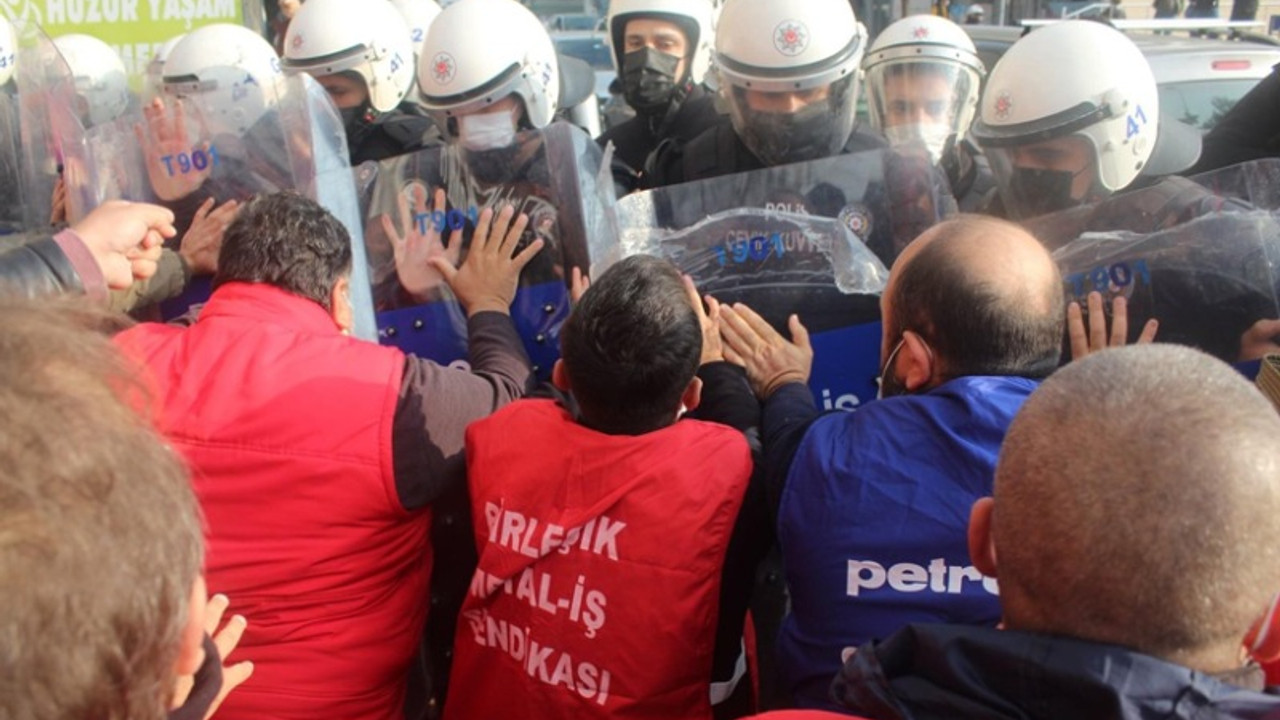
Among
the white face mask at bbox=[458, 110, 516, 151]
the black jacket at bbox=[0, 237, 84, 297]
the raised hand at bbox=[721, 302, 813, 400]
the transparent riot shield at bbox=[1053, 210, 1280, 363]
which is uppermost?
the white face mask at bbox=[458, 110, 516, 151]

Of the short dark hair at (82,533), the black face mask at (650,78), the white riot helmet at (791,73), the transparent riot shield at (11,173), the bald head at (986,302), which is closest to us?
the short dark hair at (82,533)

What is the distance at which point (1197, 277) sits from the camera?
237 cm

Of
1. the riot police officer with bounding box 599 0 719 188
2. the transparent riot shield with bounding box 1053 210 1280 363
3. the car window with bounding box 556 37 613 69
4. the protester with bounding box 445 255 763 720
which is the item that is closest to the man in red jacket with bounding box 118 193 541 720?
the protester with bounding box 445 255 763 720

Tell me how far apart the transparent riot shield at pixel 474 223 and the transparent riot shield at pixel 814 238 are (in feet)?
0.43

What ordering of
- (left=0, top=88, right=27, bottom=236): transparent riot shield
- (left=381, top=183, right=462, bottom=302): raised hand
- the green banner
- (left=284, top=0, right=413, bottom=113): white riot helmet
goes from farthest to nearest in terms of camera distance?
the green banner
(left=284, top=0, right=413, bottom=113): white riot helmet
(left=0, top=88, right=27, bottom=236): transparent riot shield
(left=381, top=183, right=462, bottom=302): raised hand

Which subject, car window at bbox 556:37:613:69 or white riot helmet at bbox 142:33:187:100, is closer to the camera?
white riot helmet at bbox 142:33:187:100

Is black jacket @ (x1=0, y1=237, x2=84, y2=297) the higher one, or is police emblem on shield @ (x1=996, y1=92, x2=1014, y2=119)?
police emblem on shield @ (x1=996, y1=92, x2=1014, y2=119)

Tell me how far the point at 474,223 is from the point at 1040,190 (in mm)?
1431

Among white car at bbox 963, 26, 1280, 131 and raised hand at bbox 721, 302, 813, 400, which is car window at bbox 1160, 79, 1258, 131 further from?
raised hand at bbox 721, 302, 813, 400

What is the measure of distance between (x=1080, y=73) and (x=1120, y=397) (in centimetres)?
195

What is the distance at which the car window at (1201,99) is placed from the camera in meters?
5.93

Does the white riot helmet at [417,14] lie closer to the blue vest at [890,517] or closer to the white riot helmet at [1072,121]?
the white riot helmet at [1072,121]

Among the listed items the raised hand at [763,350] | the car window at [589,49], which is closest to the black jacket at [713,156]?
the raised hand at [763,350]

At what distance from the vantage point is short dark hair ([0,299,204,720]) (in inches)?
34.6
